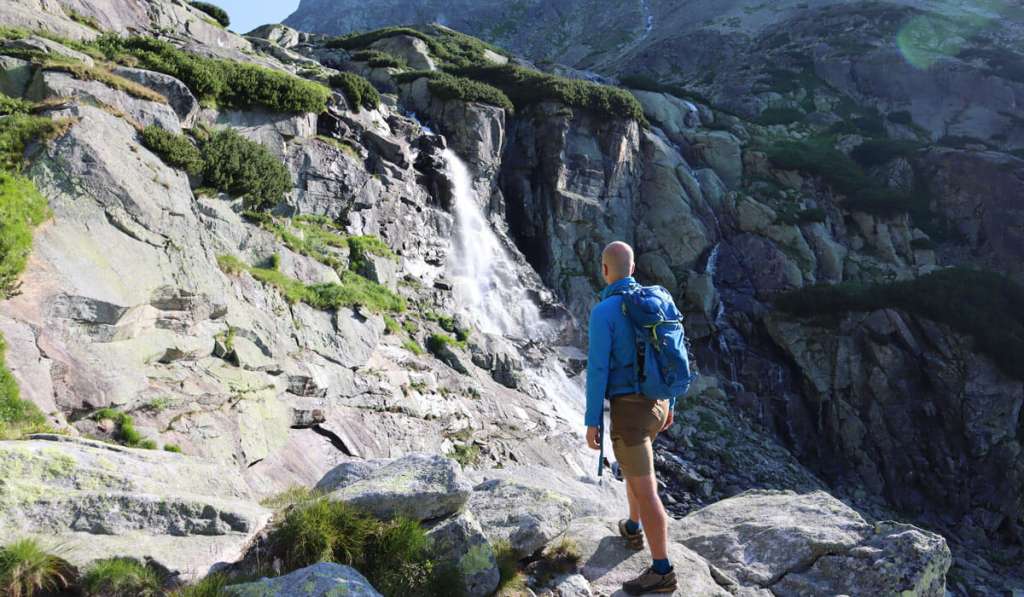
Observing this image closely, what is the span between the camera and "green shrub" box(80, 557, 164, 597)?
11.0 feet

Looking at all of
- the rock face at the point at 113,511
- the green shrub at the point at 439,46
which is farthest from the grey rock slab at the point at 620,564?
the green shrub at the point at 439,46

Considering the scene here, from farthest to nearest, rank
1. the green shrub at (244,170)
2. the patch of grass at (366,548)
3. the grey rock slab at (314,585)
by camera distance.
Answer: the green shrub at (244,170) < the patch of grass at (366,548) < the grey rock slab at (314,585)

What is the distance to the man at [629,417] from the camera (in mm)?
4844

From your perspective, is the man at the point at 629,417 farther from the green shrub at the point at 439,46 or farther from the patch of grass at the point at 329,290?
the green shrub at the point at 439,46

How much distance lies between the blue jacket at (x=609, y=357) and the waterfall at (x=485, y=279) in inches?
763

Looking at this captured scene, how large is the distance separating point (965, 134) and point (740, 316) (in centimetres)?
3764

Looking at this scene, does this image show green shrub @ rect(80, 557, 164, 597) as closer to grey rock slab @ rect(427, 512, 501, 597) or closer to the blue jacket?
grey rock slab @ rect(427, 512, 501, 597)

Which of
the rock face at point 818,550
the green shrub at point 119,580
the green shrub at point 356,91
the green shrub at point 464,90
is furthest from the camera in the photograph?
the green shrub at point 464,90

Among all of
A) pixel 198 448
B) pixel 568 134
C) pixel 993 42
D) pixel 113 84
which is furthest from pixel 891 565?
pixel 993 42

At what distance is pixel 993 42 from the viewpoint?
63.6 m

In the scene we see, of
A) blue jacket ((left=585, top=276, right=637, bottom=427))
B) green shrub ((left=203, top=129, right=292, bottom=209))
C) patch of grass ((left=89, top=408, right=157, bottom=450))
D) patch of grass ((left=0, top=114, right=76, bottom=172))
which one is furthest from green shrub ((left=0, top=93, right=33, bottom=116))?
blue jacket ((left=585, top=276, right=637, bottom=427))

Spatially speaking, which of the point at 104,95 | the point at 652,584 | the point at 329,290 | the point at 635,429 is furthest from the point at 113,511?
the point at 104,95

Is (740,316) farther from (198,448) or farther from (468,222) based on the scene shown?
(198,448)

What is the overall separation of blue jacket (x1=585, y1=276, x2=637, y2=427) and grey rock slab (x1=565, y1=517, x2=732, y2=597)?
4.79ft
